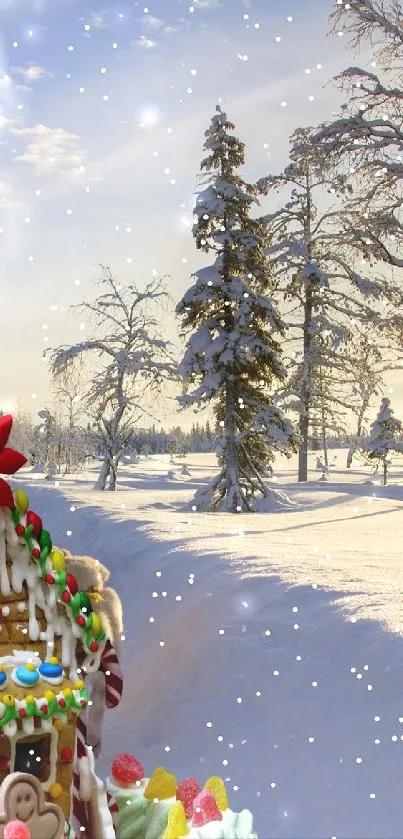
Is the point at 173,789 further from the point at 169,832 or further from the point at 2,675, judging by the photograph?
the point at 2,675

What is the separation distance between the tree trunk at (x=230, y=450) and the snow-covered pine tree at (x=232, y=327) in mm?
26

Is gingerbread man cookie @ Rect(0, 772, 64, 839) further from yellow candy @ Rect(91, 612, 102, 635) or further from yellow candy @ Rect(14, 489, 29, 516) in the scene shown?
yellow candy @ Rect(14, 489, 29, 516)

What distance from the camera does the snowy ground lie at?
Answer: 5.39 meters

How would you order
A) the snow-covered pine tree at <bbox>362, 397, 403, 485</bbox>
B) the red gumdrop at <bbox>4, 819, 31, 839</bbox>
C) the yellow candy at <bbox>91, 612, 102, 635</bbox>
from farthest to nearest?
1. the snow-covered pine tree at <bbox>362, 397, 403, 485</bbox>
2. the yellow candy at <bbox>91, 612, 102, 635</bbox>
3. the red gumdrop at <bbox>4, 819, 31, 839</bbox>

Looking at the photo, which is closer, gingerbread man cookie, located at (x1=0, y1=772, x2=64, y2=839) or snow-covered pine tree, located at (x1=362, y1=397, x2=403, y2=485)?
gingerbread man cookie, located at (x1=0, y1=772, x2=64, y2=839)

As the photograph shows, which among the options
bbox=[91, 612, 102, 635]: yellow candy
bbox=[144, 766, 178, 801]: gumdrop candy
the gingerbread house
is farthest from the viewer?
bbox=[144, 766, 178, 801]: gumdrop candy

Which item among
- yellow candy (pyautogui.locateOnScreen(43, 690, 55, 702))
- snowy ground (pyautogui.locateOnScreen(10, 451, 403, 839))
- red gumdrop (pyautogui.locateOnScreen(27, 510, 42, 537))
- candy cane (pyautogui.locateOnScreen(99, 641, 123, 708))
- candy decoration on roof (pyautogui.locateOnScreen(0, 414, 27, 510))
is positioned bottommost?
snowy ground (pyautogui.locateOnScreen(10, 451, 403, 839))

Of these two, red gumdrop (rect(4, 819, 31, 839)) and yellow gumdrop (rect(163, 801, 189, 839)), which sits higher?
red gumdrop (rect(4, 819, 31, 839))

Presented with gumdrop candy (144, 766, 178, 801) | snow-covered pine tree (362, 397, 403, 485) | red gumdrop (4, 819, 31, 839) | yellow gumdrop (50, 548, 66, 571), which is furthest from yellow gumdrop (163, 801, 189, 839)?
snow-covered pine tree (362, 397, 403, 485)

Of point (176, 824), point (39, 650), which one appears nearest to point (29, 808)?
point (39, 650)

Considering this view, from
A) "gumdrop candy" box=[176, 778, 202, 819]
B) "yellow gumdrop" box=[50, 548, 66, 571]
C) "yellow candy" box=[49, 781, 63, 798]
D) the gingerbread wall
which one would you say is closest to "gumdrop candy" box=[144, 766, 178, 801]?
"gumdrop candy" box=[176, 778, 202, 819]

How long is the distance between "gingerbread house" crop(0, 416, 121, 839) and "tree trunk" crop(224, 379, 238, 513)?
17501 millimetres

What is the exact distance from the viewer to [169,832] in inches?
143

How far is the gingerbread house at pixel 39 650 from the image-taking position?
313cm
